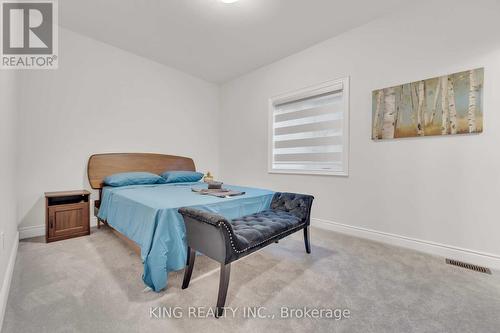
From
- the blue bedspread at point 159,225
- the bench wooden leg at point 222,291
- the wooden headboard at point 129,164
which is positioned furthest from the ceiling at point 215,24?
the bench wooden leg at point 222,291

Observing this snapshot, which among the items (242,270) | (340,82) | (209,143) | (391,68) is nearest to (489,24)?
(391,68)

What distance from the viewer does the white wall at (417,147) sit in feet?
7.17

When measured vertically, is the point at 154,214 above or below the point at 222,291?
above

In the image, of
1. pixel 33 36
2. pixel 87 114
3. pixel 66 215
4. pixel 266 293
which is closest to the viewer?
pixel 266 293

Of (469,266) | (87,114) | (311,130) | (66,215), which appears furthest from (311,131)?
(66,215)

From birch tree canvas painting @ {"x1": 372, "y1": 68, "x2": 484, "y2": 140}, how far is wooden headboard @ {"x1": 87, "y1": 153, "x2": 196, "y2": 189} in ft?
11.4

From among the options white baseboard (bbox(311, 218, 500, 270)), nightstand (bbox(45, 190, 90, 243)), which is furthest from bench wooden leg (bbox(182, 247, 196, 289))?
white baseboard (bbox(311, 218, 500, 270))

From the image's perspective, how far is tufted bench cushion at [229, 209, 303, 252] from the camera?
1667 millimetres

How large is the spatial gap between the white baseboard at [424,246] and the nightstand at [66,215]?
345 cm

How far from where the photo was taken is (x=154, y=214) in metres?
1.79

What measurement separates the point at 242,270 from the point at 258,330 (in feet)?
2.43

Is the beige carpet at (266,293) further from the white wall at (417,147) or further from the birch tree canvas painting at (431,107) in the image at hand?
the birch tree canvas painting at (431,107)

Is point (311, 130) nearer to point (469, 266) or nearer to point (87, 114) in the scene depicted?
point (469, 266)

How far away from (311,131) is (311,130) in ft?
0.06
